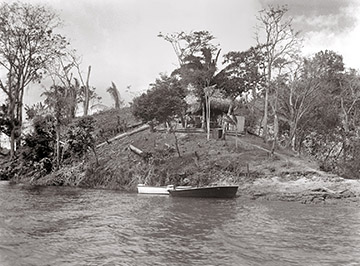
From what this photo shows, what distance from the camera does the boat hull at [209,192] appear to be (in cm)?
2481

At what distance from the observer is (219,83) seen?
4228 cm

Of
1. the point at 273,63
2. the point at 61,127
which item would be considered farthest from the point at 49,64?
the point at 273,63

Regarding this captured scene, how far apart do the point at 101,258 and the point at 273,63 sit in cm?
3072

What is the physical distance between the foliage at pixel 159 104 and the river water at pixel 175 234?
42.1ft

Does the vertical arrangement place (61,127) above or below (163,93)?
below

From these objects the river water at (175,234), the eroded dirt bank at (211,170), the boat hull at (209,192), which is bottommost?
the river water at (175,234)

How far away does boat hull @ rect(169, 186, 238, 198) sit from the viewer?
2481cm

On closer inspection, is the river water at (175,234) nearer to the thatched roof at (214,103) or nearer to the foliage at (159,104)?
the foliage at (159,104)

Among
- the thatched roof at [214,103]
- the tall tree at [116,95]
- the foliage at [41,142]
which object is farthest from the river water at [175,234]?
the tall tree at [116,95]

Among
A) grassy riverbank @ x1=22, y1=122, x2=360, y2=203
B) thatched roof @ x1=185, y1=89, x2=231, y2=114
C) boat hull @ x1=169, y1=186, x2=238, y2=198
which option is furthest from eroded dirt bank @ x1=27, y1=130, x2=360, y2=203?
thatched roof @ x1=185, y1=89, x2=231, y2=114

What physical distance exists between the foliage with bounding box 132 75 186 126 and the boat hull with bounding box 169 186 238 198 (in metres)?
9.58

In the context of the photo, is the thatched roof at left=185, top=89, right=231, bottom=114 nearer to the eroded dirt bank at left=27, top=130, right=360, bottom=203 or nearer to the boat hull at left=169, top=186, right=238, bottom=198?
the eroded dirt bank at left=27, top=130, right=360, bottom=203

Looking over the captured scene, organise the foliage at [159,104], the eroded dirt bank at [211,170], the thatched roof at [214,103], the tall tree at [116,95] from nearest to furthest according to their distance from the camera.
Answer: the eroded dirt bank at [211,170]
the foliage at [159,104]
the thatched roof at [214,103]
the tall tree at [116,95]

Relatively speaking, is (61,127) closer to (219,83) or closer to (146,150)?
(146,150)
